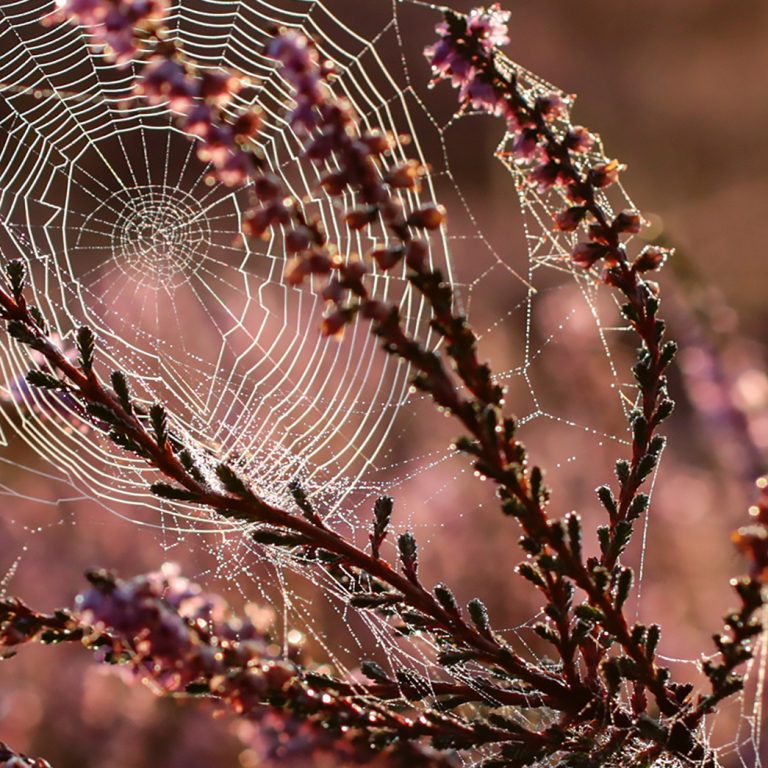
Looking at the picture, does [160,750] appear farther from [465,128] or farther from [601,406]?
[465,128]

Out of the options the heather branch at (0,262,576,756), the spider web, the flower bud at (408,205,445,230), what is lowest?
the heather branch at (0,262,576,756)

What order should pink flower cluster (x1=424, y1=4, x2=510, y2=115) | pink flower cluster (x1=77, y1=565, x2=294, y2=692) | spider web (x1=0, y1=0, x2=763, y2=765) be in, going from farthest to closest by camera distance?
spider web (x1=0, y1=0, x2=763, y2=765) → pink flower cluster (x1=424, y1=4, x2=510, y2=115) → pink flower cluster (x1=77, y1=565, x2=294, y2=692)

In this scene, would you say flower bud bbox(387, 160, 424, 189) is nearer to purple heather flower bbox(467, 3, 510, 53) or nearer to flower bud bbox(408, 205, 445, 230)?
flower bud bbox(408, 205, 445, 230)

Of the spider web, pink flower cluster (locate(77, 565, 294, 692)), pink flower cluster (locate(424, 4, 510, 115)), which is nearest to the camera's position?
pink flower cluster (locate(77, 565, 294, 692))

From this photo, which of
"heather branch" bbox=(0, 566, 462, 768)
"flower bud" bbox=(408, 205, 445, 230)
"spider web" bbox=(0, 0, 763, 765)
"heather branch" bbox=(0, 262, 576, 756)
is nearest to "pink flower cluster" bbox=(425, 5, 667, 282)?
"spider web" bbox=(0, 0, 763, 765)

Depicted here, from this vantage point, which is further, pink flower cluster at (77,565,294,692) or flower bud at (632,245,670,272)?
flower bud at (632,245,670,272)

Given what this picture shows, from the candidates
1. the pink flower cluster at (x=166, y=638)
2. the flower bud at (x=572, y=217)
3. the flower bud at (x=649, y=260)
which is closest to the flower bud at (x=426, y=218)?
the flower bud at (x=572, y=217)

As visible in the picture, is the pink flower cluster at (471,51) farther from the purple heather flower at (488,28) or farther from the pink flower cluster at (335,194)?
the pink flower cluster at (335,194)

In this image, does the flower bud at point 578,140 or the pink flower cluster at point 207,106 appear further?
the flower bud at point 578,140

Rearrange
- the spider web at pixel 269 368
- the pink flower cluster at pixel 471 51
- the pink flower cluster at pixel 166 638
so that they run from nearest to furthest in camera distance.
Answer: the pink flower cluster at pixel 166 638 < the pink flower cluster at pixel 471 51 < the spider web at pixel 269 368

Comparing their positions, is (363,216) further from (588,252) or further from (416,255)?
(588,252)
